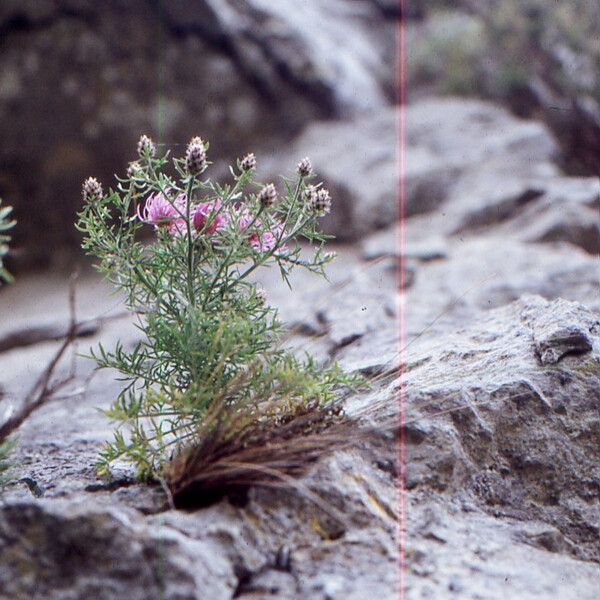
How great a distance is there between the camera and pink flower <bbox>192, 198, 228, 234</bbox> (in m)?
2.17

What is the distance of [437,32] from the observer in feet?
29.8

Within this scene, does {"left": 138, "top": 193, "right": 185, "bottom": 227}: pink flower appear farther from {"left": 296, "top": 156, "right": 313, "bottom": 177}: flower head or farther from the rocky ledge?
the rocky ledge

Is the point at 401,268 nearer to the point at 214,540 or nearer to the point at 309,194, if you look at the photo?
the point at 309,194

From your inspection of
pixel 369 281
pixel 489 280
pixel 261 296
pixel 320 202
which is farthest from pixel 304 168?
pixel 369 281

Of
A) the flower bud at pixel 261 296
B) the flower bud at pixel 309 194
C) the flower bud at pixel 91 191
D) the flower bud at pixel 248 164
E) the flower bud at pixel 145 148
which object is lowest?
the flower bud at pixel 261 296

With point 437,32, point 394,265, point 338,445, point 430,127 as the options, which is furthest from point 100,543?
point 437,32

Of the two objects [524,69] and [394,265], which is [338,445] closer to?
[394,265]

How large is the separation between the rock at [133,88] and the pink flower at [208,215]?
5.61m

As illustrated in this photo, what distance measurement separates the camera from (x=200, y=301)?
218 centimetres

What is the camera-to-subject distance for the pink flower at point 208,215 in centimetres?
217

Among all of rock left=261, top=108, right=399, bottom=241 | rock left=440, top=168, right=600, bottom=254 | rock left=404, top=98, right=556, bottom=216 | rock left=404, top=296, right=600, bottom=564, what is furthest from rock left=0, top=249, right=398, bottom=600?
rock left=404, top=98, right=556, bottom=216

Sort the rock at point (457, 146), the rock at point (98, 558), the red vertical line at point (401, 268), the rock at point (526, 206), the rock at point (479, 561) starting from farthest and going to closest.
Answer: the rock at point (457, 146), the rock at point (526, 206), the red vertical line at point (401, 268), the rock at point (479, 561), the rock at point (98, 558)

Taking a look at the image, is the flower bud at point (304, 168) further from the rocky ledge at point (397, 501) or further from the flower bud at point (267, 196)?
the rocky ledge at point (397, 501)

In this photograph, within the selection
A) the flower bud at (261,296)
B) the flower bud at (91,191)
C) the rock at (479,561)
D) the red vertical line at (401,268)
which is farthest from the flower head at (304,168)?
the rock at (479,561)
